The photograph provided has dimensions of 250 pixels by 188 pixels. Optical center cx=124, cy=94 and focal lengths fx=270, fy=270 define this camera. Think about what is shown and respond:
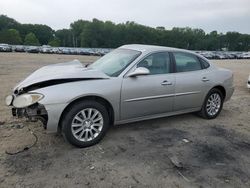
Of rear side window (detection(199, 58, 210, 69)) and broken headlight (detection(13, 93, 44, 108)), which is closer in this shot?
broken headlight (detection(13, 93, 44, 108))

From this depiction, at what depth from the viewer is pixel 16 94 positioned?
430 centimetres

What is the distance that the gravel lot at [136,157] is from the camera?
339cm

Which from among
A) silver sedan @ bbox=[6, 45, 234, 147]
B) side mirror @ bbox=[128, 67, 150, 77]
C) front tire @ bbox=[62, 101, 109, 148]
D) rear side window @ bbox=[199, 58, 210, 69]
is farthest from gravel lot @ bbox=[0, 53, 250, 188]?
rear side window @ bbox=[199, 58, 210, 69]

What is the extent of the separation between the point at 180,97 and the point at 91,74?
1.87 metres

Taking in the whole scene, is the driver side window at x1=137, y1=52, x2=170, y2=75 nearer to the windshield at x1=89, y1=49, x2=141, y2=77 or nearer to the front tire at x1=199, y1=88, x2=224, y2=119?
the windshield at x1=89, y1=49, x2=141, y2=77

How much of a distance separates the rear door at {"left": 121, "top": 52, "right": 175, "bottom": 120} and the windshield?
20 cm

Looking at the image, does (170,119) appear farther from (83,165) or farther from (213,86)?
(83,165)

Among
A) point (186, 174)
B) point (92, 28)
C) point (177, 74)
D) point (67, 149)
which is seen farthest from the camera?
point (92, 28)

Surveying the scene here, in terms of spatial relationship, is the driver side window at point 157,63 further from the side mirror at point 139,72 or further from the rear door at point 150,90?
the side mirror at point 139,72

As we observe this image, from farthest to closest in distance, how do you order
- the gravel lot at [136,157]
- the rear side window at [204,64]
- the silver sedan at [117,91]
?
the rear side window at [204,64]
the silver sedan at [117,91]
the gravel lot at [136,157]

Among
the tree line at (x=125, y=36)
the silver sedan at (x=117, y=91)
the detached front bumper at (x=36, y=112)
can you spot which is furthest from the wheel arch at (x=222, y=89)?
the tree line at (x=125, y=36)

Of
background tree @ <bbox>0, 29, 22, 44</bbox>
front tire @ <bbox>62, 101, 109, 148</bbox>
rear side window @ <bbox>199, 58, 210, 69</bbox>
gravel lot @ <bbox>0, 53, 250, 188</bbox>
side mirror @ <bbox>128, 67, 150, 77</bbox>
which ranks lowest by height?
gravel lot @ <bbox>0, 53, 250, 188</bbox>

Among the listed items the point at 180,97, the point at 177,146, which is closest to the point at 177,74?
the point at 180,97

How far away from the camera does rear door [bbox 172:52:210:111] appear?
5199mm
